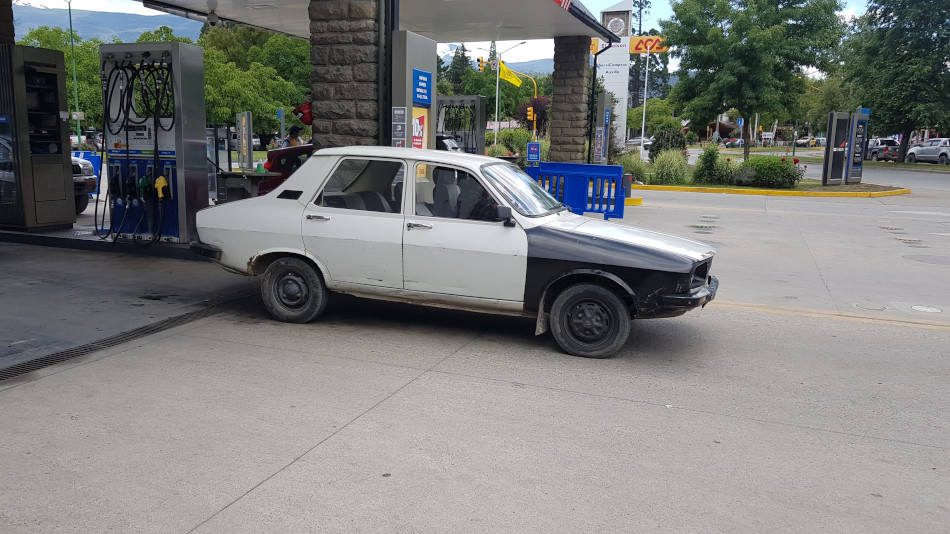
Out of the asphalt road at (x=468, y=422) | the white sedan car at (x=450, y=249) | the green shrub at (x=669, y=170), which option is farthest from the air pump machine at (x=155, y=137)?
the green shrub at (x=669, y=170)

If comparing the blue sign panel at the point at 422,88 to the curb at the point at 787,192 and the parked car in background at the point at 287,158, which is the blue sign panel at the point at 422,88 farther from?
the curb at the point at 787,192

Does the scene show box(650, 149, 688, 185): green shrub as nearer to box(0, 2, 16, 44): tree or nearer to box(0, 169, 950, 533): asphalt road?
box(0, 169, 950, 533): asphalt road

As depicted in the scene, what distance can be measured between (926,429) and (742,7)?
101 feet

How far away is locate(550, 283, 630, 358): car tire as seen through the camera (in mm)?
6102

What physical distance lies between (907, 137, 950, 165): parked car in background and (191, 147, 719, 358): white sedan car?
46.0m

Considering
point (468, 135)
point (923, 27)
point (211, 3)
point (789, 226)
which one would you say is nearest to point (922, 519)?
point (789, 226)

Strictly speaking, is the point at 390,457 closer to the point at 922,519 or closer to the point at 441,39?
the point at 922,519

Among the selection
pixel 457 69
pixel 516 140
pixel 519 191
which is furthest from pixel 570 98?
pixel 457 69

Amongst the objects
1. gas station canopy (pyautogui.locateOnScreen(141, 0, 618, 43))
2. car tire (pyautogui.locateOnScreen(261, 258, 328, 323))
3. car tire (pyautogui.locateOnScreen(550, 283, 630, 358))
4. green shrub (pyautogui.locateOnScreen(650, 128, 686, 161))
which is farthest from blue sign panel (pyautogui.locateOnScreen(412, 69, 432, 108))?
green shrub (pyautogui.locateOnScreen(650, 128, 686, 161))

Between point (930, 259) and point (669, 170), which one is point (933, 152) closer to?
point (669, 170)

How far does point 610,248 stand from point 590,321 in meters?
0.65

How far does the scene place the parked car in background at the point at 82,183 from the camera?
1394cm

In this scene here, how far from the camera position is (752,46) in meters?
29.2

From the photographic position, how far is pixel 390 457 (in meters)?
4.20
